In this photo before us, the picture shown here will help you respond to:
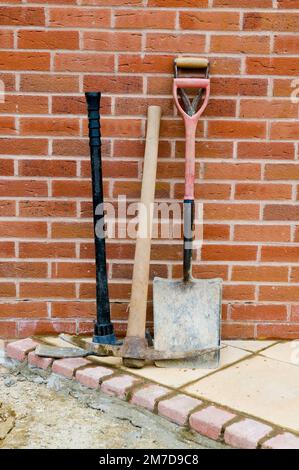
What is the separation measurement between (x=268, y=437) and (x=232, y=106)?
1.38 m

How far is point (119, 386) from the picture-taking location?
2406 mm

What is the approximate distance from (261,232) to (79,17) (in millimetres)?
1216

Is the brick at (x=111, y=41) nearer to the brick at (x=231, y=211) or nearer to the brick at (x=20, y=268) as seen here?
the brick at (x=231, y=211)

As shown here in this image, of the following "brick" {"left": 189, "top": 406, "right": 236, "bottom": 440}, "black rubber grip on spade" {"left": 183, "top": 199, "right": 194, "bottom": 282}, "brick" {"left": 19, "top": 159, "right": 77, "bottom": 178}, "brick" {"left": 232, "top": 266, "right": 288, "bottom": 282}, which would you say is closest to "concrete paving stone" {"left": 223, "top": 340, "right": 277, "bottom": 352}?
"brick" {"left": 232, "top": 266, "right": 288, "bottom": 282}

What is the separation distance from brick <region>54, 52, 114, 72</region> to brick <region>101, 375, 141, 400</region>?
4.24 feet

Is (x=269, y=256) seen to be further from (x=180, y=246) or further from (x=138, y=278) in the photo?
(x=138, y=278)

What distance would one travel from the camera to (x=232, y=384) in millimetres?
2451

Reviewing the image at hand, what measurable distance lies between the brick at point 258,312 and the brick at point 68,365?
2.38 ft

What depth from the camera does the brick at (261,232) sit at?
2.81 metres

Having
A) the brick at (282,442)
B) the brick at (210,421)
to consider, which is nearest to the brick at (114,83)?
the brick at (210,421)

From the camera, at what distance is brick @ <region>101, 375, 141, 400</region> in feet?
7.83

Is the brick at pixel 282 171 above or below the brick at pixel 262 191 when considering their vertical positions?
above

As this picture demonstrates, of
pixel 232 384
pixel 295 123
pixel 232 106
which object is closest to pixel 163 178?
pixel 232 106

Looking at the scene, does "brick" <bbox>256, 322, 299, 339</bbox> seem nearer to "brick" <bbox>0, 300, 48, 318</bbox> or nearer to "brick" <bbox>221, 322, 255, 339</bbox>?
"brick" <bbox>221, 322, 255, 339</bbox>
